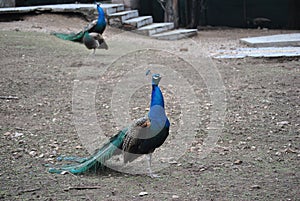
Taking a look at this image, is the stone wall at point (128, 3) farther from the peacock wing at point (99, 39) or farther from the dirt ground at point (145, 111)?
the peacock wing at point (99, 39)

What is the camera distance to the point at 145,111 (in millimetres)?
5684

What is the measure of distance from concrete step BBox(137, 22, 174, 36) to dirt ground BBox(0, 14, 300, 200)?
1446mm

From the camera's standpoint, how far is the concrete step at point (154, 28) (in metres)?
11.6

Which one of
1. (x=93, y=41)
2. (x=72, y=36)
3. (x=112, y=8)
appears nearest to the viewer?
(x=93, y=41)

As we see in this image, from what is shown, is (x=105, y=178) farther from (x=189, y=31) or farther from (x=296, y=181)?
(x=189, y=31)

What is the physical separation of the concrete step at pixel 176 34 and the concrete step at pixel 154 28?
18 cm

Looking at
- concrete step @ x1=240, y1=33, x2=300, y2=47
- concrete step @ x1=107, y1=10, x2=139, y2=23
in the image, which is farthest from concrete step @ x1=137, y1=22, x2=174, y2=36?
concrete step @ x1=240, y1=33, x2=300, y2=47

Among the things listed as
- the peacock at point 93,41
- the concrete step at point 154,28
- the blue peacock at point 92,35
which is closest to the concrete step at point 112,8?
the concrete step at point 154,28

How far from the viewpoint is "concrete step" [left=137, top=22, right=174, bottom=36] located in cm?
1160

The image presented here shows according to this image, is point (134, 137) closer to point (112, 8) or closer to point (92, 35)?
point (92, 35)

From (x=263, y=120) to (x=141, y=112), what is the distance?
1.30 meters

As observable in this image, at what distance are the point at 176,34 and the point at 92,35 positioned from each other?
296 centimetres

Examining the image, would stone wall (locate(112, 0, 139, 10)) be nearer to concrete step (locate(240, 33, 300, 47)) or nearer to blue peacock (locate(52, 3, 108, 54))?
blue peacock (locate(52, 3, 108, 54))

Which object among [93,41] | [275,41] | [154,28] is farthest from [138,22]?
[275,41]
